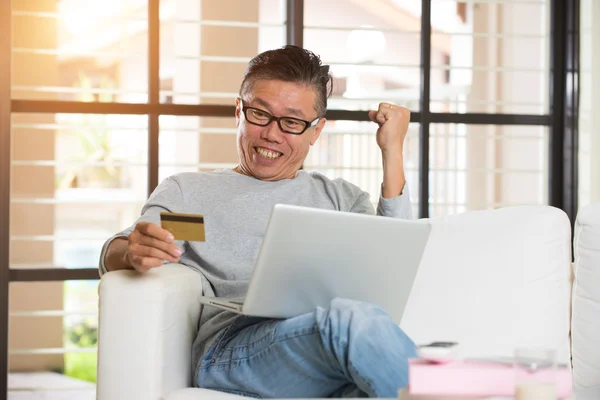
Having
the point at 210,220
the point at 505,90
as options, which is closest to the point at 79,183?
the point at 505,90

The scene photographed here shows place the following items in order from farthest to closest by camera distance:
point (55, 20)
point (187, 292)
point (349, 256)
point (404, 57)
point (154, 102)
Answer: point (404, 57), point (55, 20), point (154, 102), point (187, 292), point (349, 256)

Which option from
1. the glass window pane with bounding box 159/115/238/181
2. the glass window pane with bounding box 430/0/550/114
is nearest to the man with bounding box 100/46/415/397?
the glass window pane with bounding box 159/115/238/181

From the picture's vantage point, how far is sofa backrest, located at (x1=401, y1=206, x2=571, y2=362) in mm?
1971

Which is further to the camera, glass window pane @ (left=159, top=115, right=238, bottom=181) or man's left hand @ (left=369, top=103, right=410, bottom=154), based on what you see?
glass window pane @ (left=159, top=115, right=238, bottom=181)

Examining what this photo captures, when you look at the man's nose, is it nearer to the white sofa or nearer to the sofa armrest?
the white sofa

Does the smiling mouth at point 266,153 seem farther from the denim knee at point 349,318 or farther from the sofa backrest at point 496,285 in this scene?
the denim knee at point 349,318

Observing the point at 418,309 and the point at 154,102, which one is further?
the point at 154,102

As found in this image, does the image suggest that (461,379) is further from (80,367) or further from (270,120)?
(80,367)

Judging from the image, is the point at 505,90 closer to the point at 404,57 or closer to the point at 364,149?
the point at 364,149

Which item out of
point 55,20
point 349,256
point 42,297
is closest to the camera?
point 349,256

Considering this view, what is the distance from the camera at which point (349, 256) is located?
1.55m

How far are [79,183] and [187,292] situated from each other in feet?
13.2

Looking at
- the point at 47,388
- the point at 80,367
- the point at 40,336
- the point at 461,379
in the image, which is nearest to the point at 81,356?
the point at 80,367

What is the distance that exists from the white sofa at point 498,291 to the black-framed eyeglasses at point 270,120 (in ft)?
1.49
